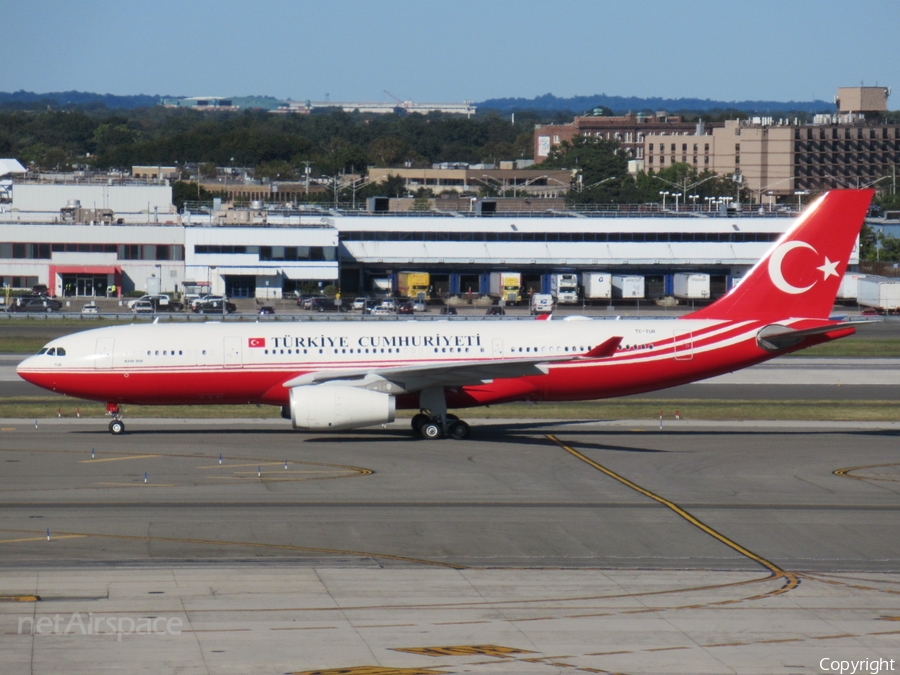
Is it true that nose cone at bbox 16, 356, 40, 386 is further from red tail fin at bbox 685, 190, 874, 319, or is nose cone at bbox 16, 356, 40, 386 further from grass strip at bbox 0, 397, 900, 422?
red tail fin at bbox 685, 190, 874, 319

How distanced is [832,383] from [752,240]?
61.3 meters

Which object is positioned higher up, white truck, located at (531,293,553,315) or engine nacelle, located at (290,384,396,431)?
engine nacelle, located at (290,384,396,431)

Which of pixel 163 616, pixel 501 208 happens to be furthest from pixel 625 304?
pixel 163 616

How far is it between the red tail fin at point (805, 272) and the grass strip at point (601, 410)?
5.87 metres

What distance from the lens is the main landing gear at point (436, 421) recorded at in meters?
40.9

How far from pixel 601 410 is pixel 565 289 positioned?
60.6m

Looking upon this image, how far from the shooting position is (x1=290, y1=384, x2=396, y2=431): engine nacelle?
38281 mm

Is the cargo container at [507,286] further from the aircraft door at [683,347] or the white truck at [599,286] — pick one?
the aircraft door at [683,347]

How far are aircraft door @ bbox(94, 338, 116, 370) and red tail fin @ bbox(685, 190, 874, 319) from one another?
22000 mm

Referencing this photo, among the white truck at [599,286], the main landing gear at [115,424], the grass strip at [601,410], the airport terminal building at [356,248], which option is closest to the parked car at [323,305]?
the airport terminal building at [356,248]

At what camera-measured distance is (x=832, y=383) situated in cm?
5825

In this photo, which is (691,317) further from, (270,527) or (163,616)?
(163,616)

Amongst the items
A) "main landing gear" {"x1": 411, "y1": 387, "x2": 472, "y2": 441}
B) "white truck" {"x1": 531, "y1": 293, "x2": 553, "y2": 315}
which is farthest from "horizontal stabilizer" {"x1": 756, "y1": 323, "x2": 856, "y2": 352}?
"white truck" {"x1": 531, "y1": 293, "x2": 553, "y2": 315}

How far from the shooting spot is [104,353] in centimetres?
4038
